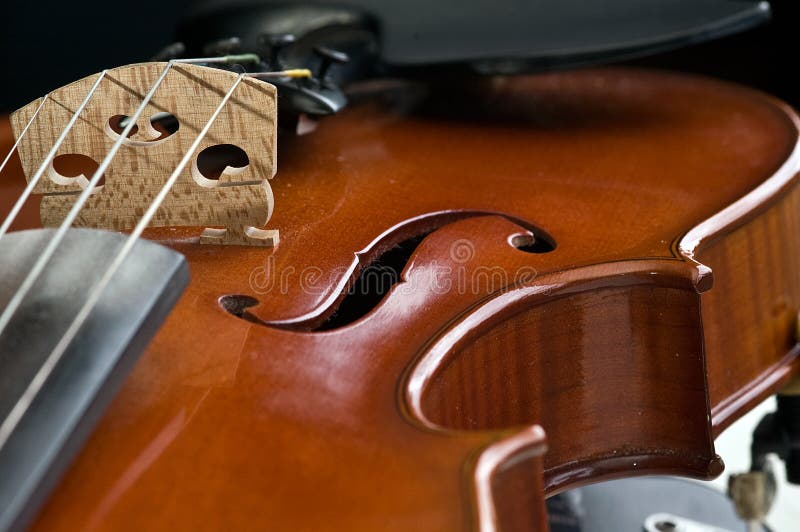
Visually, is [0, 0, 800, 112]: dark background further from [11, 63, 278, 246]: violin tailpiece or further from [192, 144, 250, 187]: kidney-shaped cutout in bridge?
[11, 63, 278, 246]: violin tailpiece

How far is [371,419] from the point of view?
43cm

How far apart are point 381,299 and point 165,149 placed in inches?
6.9

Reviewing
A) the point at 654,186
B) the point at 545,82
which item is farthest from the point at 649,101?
the point at 654,186

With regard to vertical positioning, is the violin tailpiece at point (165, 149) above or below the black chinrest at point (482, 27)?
below

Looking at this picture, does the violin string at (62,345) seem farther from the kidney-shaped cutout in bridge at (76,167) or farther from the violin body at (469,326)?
the kidney-shaped cutout in bridge at (76,167)

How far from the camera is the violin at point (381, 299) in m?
0.40

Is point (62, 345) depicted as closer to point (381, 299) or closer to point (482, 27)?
point (381, 299)

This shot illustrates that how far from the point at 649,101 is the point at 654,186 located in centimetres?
27

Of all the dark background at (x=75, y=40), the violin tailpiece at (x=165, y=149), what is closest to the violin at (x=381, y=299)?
the violin tailpiece at (x=165, y=149)

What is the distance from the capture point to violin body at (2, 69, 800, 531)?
393 mm

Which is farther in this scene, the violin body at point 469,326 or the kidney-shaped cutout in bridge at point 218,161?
the kidney-shaped cutout in bridge at point 218,161

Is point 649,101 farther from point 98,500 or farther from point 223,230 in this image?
point 98,500

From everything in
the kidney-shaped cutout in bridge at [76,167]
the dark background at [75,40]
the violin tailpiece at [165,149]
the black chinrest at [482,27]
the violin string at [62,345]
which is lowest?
the violin string at [62,345]

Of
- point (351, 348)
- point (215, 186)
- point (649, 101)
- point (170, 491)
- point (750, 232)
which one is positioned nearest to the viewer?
point (170, 491)
